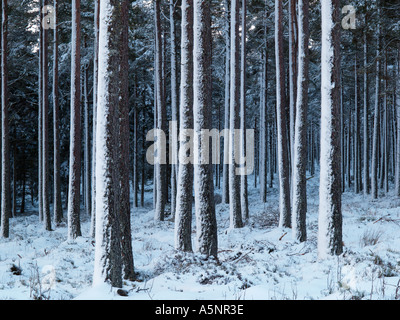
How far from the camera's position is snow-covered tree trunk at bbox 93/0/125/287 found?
17.4 feet

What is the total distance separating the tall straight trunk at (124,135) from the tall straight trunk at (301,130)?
5.28 metres

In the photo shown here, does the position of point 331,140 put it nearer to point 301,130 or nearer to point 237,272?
point 301,130

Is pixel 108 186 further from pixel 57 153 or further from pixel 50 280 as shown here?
pixel 57 153

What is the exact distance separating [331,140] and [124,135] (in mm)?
4240

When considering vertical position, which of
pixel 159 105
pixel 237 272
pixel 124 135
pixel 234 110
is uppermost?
pixel 159 105

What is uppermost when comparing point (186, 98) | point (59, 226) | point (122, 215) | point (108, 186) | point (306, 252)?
point (186, 98)

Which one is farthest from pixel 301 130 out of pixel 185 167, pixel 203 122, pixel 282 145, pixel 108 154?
pixel 108 154

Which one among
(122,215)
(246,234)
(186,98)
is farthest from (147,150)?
(122,215)

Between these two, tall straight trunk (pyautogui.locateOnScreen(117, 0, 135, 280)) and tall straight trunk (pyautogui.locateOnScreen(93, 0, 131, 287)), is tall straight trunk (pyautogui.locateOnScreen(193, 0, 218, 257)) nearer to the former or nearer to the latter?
tall straight trunk (pyautogui.locateOnScreen(117, 0, 135, 280))

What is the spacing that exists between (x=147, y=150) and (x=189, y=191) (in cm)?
1964

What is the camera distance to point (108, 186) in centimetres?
532

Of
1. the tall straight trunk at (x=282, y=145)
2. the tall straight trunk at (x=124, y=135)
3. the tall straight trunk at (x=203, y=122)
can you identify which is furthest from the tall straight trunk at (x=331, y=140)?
the tall straight trunk at (x=282, y=145)

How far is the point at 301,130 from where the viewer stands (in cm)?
948

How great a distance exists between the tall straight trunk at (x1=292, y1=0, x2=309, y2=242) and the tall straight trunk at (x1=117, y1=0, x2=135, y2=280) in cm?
528
